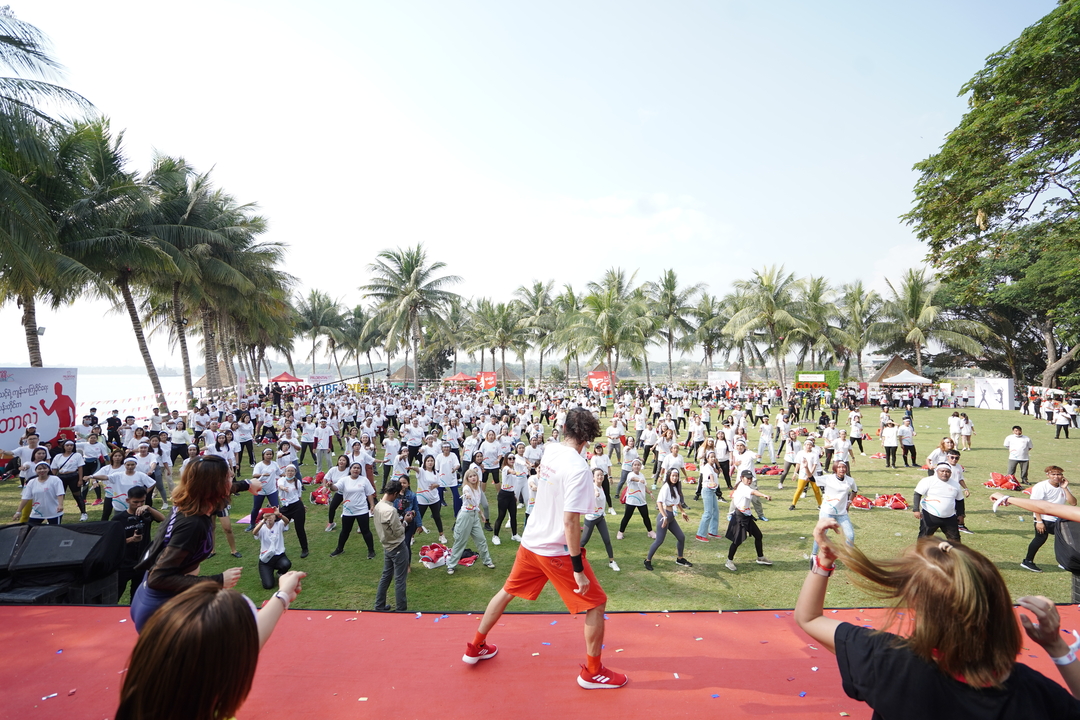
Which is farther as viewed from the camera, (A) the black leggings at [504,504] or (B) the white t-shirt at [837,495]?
(A) the black leggings at [504,504]

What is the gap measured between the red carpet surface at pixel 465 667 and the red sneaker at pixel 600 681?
0.17 feet

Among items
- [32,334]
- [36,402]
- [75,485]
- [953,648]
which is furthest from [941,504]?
[32,334]

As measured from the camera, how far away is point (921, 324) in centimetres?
3988

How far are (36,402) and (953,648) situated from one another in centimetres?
2004

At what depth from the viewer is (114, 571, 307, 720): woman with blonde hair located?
128 centimetres

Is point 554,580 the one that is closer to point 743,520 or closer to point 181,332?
point 743,520

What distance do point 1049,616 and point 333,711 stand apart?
11.7ft

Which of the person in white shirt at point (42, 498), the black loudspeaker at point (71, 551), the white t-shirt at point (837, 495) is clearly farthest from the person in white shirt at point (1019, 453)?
the person in white shirt at point (42, 498)

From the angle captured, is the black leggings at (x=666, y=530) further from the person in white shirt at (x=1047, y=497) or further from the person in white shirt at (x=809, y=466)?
the person in white shirt at (x=1047, y=497)

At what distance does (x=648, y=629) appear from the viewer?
14.3 feet

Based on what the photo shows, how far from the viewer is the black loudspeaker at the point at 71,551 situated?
5258mm

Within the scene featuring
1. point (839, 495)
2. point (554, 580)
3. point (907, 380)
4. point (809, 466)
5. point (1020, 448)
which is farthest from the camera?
point (907, 380)

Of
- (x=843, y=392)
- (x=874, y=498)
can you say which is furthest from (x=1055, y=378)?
(x=874, y=498)

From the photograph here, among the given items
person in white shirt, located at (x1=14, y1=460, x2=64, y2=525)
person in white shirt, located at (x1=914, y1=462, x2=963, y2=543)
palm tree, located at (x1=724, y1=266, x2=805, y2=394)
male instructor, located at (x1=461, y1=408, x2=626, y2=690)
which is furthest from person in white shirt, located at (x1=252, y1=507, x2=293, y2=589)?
palm tree, located at (x1=724, y1=266, x2=805, y2=394)
